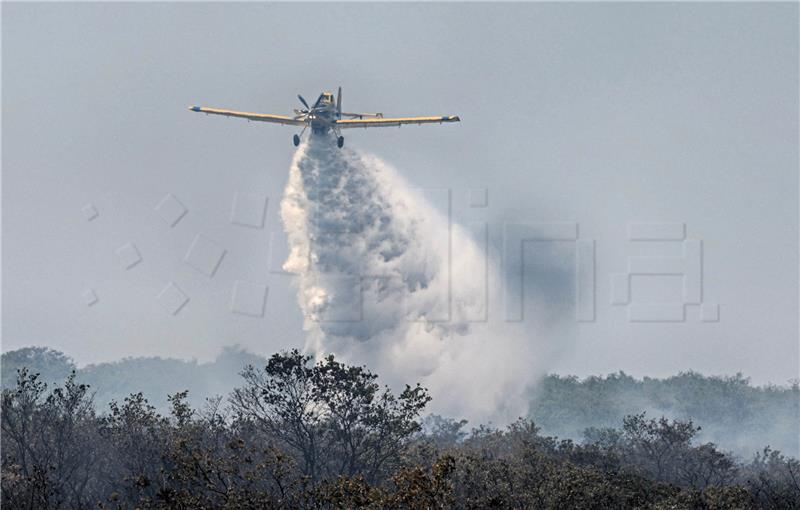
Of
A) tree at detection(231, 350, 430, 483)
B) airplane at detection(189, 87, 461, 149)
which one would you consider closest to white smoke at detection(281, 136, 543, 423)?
airplane at detection(189, 87, 461, 149)

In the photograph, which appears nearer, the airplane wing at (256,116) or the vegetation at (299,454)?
the vegetation at (299,454)

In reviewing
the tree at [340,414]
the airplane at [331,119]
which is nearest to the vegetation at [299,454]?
the tree at [340,414]

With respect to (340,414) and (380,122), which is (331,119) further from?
(340,414)

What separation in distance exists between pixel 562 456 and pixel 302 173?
33169 mm

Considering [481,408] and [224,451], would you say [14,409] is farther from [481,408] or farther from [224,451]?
[481,408]

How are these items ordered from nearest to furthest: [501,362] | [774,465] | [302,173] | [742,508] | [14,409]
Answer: [742,508] → [14,409] → [302,173] → [774,465] → [501,362]

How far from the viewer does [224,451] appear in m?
66.3

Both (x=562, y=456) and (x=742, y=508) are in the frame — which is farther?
(x=562, y=456)

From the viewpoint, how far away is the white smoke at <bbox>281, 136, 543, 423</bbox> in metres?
93.8

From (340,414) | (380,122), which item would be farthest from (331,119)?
(340,414)

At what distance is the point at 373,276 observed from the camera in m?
98.7

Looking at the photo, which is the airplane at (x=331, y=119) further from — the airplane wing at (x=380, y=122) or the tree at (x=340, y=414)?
the tree at (x=340, y=414)

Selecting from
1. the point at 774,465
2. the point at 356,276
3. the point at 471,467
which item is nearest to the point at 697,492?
the point at 471,467

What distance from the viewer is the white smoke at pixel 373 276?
308 feet
